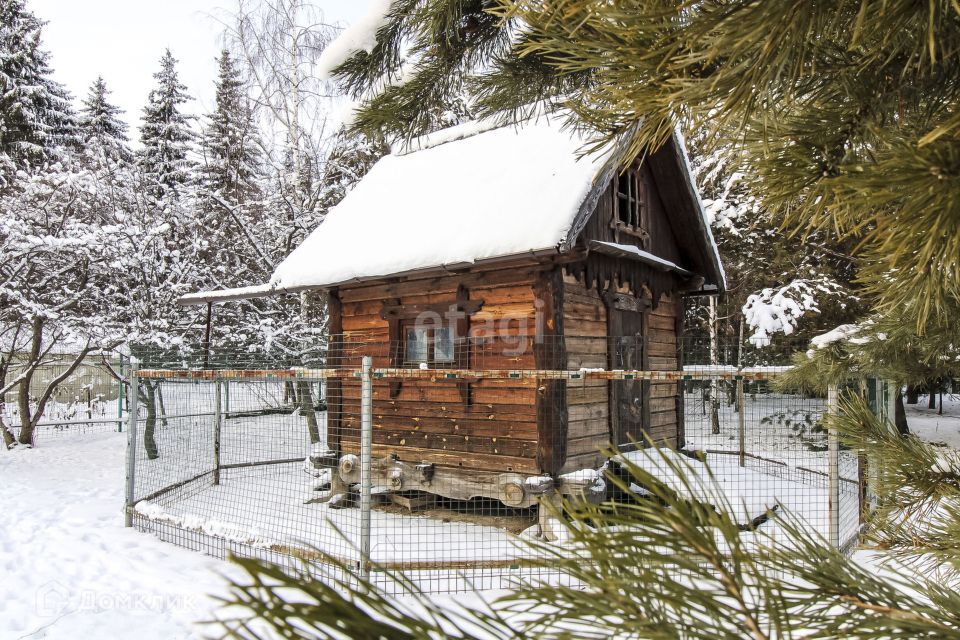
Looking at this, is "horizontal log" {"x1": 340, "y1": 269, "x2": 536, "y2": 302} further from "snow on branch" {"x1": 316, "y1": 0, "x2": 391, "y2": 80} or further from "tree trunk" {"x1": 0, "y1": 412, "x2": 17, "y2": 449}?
"tree trunk" {"x1": 0, "y1": 412, "x2": 17, "y2": 449}

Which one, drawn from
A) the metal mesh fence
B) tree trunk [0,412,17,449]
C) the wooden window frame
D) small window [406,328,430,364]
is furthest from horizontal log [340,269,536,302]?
tree trunk [0,412,17,449]

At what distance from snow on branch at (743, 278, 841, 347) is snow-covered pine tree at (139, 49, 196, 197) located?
23.1 metres

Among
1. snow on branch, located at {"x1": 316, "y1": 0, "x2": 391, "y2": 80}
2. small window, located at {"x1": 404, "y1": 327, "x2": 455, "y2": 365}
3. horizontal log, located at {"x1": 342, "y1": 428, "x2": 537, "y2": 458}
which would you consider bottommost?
horizontal log, located at {"x1": 342, "y1": 428, "x2": 537, "y2": 458}

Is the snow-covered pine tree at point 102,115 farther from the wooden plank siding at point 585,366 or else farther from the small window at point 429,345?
the wooden plank siding at point 585,366

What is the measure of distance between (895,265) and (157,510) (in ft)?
25.2

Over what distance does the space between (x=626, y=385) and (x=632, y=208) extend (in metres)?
2.86

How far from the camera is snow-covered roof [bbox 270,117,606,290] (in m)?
7.59

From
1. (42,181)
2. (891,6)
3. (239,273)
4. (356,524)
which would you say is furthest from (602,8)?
(239,273)

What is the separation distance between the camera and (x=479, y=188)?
931 cm

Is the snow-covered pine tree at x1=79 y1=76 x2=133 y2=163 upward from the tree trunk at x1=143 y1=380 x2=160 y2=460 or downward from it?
upward

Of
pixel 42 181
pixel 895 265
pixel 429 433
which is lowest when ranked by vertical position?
pixel 429 433

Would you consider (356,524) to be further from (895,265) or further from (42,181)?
(42,181)

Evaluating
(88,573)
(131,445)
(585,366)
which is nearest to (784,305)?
(585,366)

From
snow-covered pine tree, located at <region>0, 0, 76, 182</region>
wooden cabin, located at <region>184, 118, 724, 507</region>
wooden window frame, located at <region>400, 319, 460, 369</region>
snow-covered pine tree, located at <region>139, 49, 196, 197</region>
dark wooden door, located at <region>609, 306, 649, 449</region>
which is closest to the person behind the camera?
wooden cabin, located at <region>184, 118, 724, 507</region>
